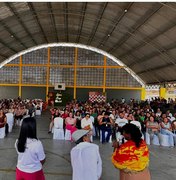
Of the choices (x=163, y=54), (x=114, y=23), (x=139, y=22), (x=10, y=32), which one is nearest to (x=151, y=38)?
(x=163, y=54)

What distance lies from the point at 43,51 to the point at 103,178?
2140cm

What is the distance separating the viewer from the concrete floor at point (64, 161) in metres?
5.23

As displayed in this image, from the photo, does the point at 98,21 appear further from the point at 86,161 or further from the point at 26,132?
the point at 86,161

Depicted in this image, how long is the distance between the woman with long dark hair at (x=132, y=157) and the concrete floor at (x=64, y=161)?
245 centimetres

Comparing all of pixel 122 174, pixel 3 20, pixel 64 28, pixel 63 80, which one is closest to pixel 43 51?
pixel 63 80

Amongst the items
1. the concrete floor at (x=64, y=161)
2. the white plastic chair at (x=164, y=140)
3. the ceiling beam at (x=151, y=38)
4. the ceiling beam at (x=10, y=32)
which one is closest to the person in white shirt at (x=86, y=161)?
the concrete floor at (x=64, y=161)

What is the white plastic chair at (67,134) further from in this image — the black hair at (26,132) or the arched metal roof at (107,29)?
the arched metal roof at (107,29)

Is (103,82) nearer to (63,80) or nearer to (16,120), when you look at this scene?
(63,80)

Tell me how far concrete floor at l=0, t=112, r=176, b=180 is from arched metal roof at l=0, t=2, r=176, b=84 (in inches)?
256

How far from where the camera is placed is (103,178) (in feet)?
16.7

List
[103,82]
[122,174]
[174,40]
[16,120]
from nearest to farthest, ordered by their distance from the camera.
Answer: [122,174]
[16,120]
[174,40]
[103,82]

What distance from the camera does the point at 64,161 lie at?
6230mm

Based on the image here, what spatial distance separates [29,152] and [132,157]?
3.76ft

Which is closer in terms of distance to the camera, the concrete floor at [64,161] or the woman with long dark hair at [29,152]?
the woman with long dark hair at [29,152]
